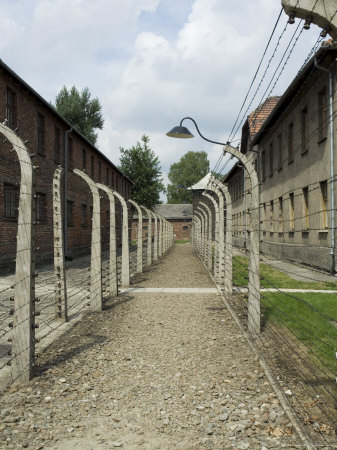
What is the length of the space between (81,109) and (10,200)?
44.2 m

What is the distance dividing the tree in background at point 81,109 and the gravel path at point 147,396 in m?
53.8

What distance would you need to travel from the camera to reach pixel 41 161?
67.9 feet

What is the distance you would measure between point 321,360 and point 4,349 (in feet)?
12.3

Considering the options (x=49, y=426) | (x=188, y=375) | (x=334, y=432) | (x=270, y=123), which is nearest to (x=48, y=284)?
(x=188, y=375)

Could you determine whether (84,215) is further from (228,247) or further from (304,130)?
(228,247)

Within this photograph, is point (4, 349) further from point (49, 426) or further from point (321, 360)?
point (321, 360)

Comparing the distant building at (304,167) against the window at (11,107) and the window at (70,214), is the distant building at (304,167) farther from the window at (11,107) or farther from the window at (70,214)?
the window at (70,214)

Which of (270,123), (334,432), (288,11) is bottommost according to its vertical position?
(334,432)

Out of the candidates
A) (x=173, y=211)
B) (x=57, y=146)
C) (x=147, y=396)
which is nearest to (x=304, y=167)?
(x=57, y=146)

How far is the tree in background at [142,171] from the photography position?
55.7 meters

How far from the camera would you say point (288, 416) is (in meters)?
3.83

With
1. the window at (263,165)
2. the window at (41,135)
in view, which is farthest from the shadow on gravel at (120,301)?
the window at (263,165)

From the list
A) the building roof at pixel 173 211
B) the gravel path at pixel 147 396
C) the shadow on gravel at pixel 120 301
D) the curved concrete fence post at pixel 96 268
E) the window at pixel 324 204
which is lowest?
the gravel path at pixel 147 396

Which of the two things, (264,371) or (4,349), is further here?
(4,349)
